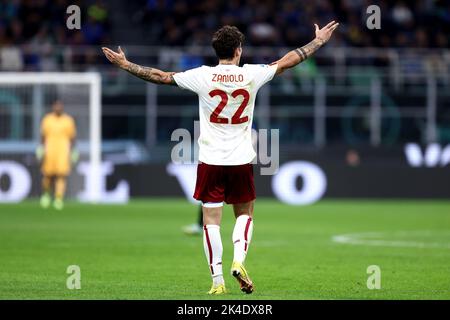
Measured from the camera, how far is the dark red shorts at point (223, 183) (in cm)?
1070

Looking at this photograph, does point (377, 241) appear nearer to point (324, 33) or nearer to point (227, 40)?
point (324, 33)

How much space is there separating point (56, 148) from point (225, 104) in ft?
52.4

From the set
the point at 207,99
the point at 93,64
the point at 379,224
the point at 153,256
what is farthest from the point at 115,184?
the point at 207,99

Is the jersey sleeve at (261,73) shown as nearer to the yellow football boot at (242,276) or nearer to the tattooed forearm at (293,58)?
the tattooed forearm at (293,58)

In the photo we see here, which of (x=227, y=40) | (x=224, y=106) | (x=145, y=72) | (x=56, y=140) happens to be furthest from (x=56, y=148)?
(x=227, y=40)

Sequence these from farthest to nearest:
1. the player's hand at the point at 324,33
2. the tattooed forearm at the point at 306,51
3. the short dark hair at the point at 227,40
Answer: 1. the player's hand at the point at 324,33
2. the tattooed forearm at the point at 306,51
3. the short dark hair at the point at 227,40

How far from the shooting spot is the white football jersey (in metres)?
10.6

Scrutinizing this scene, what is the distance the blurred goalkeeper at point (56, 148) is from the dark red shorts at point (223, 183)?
15.5m

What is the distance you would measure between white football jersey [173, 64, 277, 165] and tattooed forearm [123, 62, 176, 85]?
7 centimetres

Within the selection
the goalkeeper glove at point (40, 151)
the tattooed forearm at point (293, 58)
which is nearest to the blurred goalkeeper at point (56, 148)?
the goalkeeper glove at point (40, 151)

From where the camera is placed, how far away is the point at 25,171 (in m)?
27.4

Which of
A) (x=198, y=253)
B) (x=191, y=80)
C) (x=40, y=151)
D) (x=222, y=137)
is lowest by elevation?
(x=198, y=253)

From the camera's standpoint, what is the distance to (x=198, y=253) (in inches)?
623
